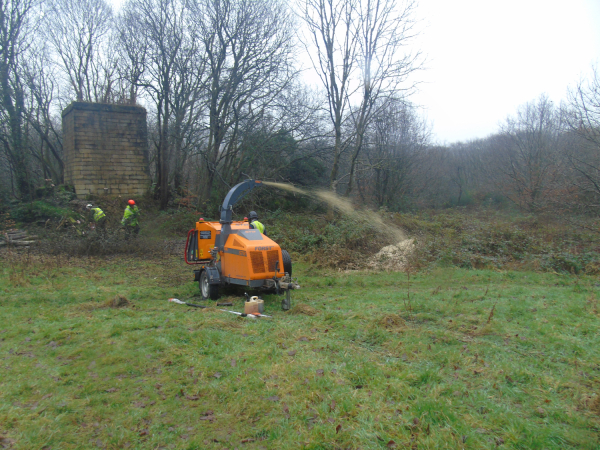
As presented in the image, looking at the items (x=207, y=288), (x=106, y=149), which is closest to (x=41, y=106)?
(x=106, y=149)

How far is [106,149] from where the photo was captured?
832 inches

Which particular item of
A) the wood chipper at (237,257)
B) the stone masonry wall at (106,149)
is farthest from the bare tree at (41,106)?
the wood chipper at (237,257)

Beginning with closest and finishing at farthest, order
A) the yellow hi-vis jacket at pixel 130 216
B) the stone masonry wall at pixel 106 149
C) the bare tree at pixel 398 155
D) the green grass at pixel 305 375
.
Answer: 1. the green grass at pixel 305 375
2. the yellow hi-vis jacket at pixel 130 216
3. the stone masonry wall at pixel 106 149
4. the bare tree at pixel 398 155

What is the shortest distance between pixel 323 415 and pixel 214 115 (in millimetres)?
19211

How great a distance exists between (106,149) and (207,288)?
603 inches

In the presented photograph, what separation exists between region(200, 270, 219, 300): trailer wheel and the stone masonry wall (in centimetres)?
1401

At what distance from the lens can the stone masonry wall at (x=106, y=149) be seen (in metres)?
20.6

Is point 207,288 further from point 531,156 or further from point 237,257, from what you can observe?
point 531,156

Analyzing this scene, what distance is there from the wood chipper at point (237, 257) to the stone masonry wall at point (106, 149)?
1327 centimetres

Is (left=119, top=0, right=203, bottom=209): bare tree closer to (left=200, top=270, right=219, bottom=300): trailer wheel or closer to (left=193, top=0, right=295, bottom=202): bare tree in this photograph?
(left=193, top=0, right=295, bottom=202): bare tree

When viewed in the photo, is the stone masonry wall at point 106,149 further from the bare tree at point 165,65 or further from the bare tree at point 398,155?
the bare tree at point 398,155

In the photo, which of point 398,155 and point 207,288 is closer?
point 207,288

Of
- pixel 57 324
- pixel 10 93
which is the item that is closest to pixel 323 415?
pixel 57 324

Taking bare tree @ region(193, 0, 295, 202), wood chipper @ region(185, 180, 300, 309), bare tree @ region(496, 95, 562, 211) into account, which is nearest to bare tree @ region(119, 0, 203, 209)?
bare tree @ region(193, 0, 295, 202)
